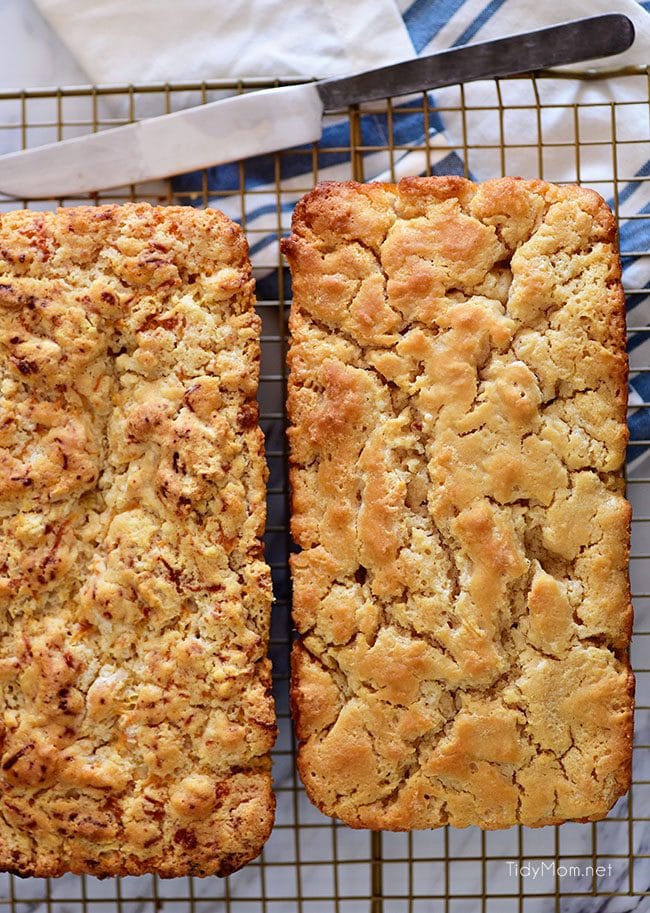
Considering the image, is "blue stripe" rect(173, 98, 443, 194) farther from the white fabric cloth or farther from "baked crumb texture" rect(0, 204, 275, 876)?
"baked crumb texture" rect(0, 204, 275, 876)

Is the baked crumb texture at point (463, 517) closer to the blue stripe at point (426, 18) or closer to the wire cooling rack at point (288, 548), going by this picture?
the wire cooling rack at point (288, 548)

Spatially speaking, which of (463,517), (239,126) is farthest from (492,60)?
(463,517)

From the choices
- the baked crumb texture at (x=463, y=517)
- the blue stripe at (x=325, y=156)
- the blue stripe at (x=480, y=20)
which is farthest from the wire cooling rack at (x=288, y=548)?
the baked crumb texture at (x=463, y=517)

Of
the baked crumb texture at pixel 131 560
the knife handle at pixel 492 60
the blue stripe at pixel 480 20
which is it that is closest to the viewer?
the baked crumb texture at pixel 131 560

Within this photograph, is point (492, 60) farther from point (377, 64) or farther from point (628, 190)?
point (628, 190)

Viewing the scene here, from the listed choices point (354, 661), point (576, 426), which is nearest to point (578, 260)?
point (576, 426)

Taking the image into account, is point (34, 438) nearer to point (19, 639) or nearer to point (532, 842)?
point (19, 639)

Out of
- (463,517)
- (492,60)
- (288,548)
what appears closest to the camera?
(463,517)
